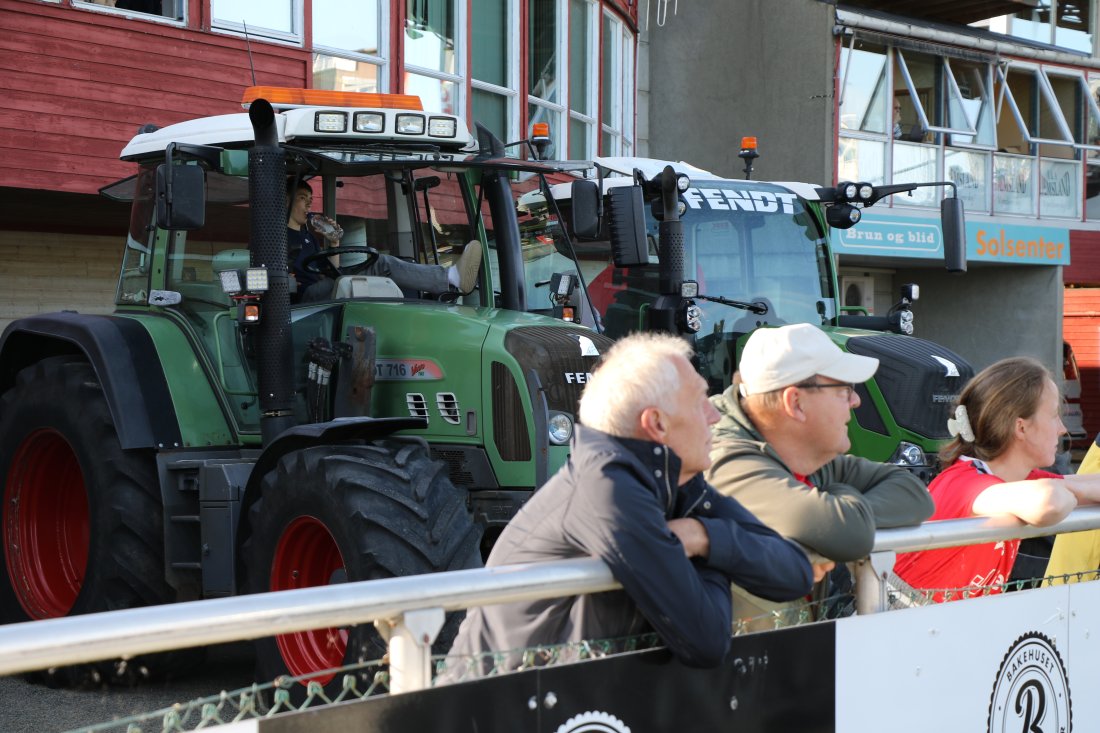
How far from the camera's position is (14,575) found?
7422 millimetres

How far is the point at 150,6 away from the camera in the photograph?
12.8m

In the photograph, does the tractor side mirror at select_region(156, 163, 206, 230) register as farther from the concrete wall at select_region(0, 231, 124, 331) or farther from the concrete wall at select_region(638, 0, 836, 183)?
the concrete wall at select_region(638, 0, 836, 183)

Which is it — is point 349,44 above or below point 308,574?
above

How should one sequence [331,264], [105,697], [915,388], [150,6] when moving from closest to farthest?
[105,697], [331,264], [915,388], [150,6]

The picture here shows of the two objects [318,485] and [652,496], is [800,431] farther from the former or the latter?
[318,485]

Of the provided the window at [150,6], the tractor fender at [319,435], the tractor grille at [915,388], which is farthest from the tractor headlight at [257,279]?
the window at [150,6]

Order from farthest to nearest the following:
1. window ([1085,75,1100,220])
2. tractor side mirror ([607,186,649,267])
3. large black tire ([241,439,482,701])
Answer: window ([1085,75,1100,220]) → tractor side mirror ([607,186,649,267]) → large black tire ([241,439,482,701])

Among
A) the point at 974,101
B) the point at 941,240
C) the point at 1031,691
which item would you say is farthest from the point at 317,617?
the point at 974,101

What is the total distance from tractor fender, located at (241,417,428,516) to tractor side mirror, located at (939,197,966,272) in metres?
5.54

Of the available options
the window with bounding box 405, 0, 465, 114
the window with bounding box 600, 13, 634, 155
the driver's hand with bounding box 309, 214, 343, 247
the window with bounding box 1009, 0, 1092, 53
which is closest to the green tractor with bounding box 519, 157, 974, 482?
the driver's hand with bounding box 309, 214, 343, 247

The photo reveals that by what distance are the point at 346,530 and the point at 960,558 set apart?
240 centimetres

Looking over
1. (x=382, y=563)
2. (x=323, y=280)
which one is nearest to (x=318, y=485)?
(x=382, y=563)

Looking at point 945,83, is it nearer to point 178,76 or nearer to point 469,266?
point 178,76

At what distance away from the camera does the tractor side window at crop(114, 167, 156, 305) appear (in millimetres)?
7137
